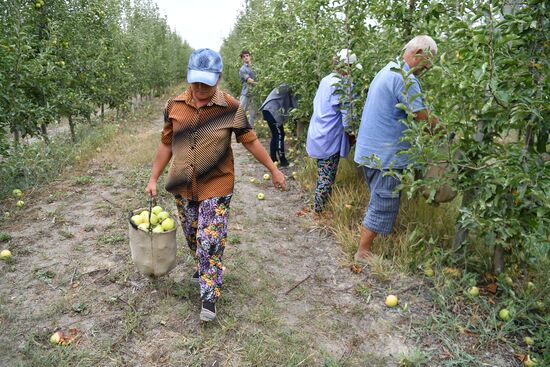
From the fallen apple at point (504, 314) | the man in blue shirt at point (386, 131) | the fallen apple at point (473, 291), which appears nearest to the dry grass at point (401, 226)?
the man in blue shirt at point (386, 131)

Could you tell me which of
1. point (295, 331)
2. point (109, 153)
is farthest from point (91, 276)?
point (109, 153)

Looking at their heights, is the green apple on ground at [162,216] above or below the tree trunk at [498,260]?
above

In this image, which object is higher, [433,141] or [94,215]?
[433,141]

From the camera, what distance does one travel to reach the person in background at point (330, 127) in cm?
399

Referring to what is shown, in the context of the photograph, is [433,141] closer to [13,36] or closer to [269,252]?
[269,252]

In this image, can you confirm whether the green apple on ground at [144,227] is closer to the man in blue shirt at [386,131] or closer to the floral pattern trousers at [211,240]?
the floral pattern trousers at [211,240]

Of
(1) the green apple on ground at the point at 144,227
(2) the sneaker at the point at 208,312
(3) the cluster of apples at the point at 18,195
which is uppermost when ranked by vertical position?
(1) the green apple on ground at the point at 144,227

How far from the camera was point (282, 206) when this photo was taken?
16.6 ft

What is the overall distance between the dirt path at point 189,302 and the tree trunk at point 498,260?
567mm

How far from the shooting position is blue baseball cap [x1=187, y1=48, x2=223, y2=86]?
91.8 inches

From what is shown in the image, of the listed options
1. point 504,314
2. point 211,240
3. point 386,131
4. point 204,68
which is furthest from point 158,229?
point 504,314

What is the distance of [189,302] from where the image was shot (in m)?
2.96

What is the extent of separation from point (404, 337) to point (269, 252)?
1.52 m

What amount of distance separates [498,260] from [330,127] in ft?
6.52
